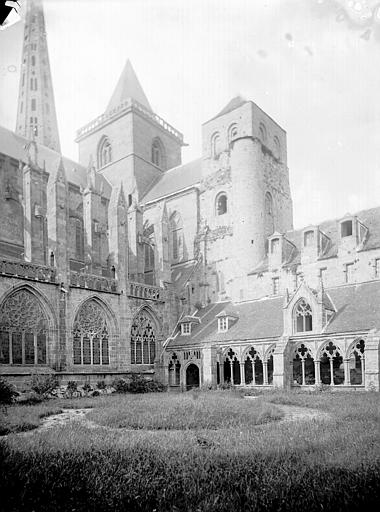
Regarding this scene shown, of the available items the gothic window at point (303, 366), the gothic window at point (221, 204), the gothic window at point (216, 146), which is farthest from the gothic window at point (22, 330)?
the gothic window at point (216, 146)

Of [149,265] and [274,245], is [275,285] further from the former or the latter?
[149,265]

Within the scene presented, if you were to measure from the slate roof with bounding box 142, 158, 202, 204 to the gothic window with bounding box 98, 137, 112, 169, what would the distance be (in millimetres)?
5572

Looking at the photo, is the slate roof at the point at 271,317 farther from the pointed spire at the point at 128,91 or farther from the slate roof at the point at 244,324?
the pointed spire at the point at 128,91

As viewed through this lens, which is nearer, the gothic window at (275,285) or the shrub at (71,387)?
the shrub at (71,387)

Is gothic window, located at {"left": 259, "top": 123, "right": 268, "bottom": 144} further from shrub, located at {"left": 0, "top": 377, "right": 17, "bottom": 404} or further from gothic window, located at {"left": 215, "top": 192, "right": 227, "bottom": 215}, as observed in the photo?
shrub, located at {"left": 0, "top": 377, "right": 17, "bottom": 404}

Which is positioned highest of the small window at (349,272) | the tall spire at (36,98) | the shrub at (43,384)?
the tall spire at (36,98)

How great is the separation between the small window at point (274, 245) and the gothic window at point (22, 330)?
46.4ft

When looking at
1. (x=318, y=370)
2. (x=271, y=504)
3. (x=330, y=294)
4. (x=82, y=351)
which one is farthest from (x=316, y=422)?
(x=82, y=351)

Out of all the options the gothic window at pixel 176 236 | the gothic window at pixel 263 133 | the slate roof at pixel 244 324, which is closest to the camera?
the slate roof at pixel 244 324

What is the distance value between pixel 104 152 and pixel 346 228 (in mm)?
25466

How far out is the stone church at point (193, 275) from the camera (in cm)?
2183

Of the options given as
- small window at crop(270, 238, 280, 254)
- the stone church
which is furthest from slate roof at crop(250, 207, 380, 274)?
small window at crop(270, 238, 280, 254)

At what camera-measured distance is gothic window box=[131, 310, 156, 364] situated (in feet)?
90.2

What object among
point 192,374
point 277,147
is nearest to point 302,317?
point 192,374
